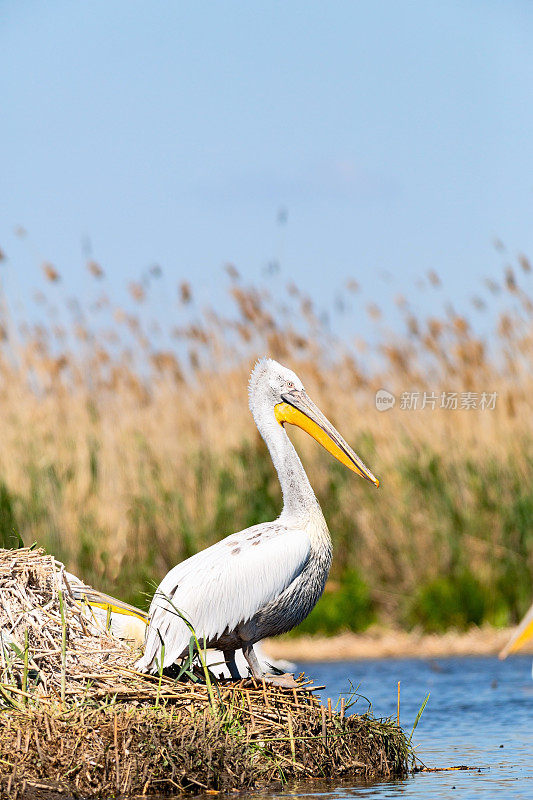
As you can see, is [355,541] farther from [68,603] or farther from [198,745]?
[198,745]

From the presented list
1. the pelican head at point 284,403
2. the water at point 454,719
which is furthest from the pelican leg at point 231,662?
the pelican head at point 284,403

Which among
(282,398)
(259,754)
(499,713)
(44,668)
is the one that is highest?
(282,398)

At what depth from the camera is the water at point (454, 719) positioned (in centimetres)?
584

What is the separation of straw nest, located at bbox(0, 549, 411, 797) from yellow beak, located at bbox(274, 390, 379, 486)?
1360 millimetres

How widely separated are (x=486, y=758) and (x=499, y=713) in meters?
1.41

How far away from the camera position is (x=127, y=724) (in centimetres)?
558

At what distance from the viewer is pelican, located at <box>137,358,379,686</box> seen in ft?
19.9

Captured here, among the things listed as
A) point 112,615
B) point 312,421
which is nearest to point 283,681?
point 112,615

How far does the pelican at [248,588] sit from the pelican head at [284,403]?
0.46 m

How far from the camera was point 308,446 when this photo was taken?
11.7 metres

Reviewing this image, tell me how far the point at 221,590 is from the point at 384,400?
6347 mm

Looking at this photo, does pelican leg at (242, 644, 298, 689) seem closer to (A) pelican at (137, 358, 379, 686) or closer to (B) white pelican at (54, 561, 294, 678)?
(A) pelican at (137, 358, 379, 686)

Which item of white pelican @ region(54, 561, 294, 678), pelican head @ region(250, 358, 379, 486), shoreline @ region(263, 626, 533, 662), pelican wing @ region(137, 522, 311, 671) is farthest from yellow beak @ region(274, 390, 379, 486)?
shoreline @ region(263, 626, 533, 662)

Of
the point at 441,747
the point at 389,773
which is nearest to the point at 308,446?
the point at 441,747
